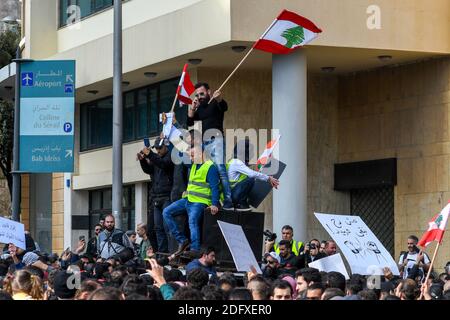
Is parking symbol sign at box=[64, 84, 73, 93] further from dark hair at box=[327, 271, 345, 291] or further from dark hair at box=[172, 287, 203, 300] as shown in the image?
dark hair at box=[172, 287, 203, 300]

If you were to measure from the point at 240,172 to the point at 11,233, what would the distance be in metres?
3.62

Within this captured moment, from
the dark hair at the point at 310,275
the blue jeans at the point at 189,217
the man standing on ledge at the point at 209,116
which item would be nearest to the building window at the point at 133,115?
the man standing on ledge at the point at 209,116

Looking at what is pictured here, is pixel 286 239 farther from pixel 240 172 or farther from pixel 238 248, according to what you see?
pixel 238 248

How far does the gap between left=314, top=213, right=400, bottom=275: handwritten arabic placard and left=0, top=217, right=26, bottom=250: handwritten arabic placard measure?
18.0ft

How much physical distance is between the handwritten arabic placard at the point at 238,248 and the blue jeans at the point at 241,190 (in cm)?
236

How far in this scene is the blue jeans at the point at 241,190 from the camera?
17.2 metres

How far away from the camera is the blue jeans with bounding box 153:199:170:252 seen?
65.7ft

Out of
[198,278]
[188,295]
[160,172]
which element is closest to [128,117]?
[160,172]

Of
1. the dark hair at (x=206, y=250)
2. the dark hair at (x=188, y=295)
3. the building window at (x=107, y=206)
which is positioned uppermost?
the building window at (x=107, y=206)

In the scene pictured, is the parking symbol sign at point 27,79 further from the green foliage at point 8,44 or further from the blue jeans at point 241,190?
the green foliage at point 8,44

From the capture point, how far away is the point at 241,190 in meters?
17.2

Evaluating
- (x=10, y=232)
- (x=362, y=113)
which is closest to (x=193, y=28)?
(x=362, y=113)

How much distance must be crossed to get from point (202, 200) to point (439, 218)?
4081 millimetres

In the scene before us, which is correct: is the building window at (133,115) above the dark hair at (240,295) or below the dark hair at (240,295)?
above
